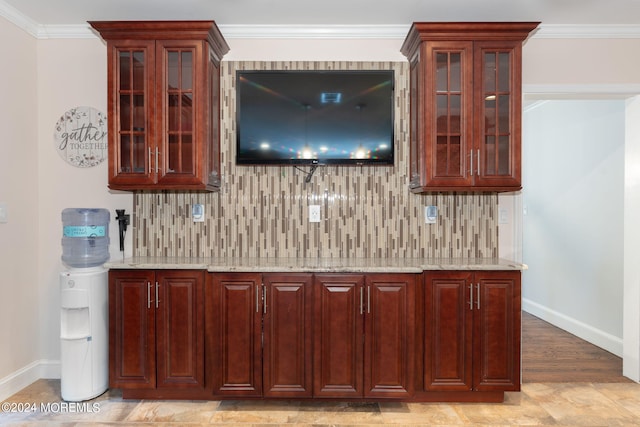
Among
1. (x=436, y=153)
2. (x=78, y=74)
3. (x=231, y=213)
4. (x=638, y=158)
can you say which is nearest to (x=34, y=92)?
(x=78, y=74)

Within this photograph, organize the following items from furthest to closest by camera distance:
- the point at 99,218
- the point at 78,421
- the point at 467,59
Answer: the point at 99,218 < the point at 467,59 < the point at 78,421

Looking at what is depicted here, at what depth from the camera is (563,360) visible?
3.49 metres

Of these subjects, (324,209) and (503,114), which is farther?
(324,209)

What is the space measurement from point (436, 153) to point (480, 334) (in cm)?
122

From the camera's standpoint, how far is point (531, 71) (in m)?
3.13

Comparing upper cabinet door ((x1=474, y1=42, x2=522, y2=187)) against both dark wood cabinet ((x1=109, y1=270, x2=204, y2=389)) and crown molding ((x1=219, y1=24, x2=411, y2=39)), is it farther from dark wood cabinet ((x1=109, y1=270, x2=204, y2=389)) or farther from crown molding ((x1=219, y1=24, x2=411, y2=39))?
dark wood cabinet ((x1=109, y1=270, x2=204, y2=389))

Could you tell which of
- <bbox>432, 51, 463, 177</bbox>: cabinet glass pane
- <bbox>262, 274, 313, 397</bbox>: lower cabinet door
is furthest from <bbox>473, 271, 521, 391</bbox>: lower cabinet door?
<bbox>262, 274, 313, 397</bbox>: lower cabinet door

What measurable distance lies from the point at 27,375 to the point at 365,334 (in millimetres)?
2521

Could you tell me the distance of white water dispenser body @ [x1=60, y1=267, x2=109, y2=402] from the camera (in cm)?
268

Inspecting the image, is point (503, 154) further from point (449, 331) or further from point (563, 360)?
point (563, 360)

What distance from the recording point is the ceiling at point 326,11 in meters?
2.75

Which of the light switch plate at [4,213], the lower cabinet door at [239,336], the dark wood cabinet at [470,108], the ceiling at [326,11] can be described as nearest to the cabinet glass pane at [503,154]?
the dark wood cabinet at [470,108]

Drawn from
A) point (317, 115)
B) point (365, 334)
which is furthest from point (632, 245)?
point (317, 115)

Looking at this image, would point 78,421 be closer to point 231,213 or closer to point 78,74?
point 231,213
